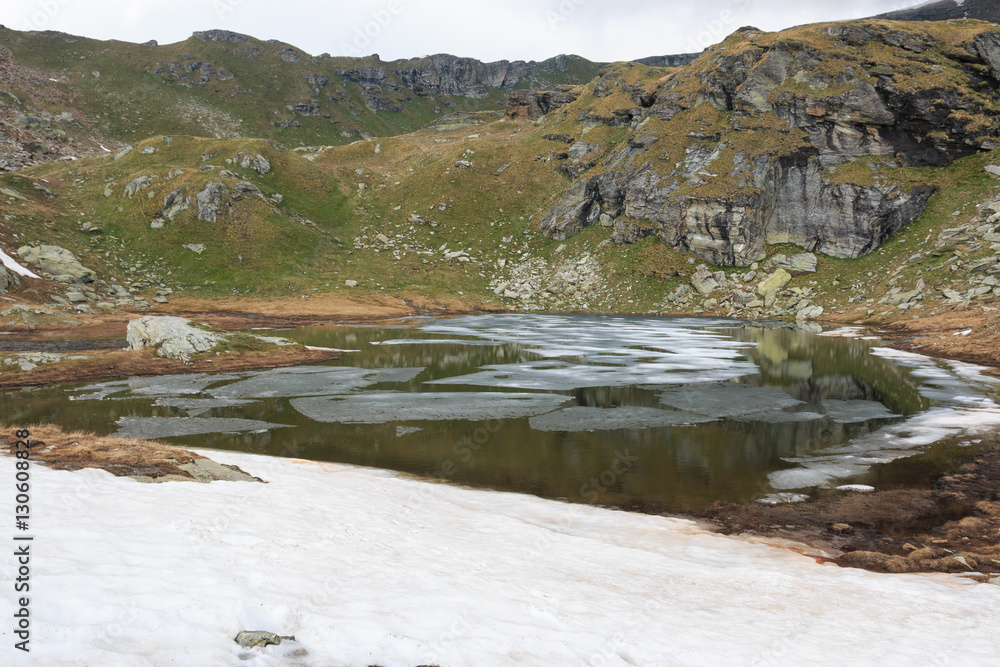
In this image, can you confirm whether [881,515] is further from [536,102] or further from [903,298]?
[536,102]

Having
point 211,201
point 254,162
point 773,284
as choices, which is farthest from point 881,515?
point 254,162

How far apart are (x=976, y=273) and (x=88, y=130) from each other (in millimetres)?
187194

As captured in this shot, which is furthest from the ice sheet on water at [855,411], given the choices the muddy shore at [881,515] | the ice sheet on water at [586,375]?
the ice sheet on water at [586,375]

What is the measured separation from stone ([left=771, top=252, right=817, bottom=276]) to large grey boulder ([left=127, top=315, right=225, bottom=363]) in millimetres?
81319

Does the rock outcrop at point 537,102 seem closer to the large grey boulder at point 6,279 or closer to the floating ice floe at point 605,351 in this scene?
the floating ice floe at point 605,351

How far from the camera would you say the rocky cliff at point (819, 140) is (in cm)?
8056

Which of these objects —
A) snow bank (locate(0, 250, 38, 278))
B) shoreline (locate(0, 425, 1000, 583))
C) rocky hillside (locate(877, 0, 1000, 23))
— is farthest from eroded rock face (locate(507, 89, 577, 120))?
rocky hillside (locate(877, 0, 1000, 23))

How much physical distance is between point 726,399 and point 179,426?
2772 centimetres

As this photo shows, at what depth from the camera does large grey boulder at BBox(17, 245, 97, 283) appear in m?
64.0

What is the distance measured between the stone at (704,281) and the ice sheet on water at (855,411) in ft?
191

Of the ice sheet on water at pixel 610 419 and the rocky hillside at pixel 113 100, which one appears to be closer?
the ice sheet on water at pixel 610 419

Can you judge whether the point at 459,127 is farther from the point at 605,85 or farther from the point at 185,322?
the point at 185,322

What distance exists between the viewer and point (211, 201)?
87.9 meters

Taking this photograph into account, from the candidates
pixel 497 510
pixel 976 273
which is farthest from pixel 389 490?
pixel 976 273
